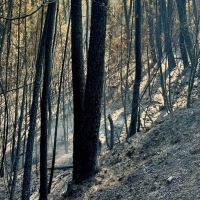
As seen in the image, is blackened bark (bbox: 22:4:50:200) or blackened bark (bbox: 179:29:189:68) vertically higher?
blackened bark (bbox: 179:29:189:68)

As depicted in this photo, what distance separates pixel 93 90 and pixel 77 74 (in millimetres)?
564

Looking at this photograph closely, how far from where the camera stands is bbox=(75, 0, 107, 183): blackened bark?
6.59 m

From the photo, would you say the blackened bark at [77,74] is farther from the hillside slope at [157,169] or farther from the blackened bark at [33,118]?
the blackened bark at [33,118]

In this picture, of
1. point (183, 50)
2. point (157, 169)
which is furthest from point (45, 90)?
point (183, 50)

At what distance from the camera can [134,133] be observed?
36.6 feet

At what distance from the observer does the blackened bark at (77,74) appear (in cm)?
693

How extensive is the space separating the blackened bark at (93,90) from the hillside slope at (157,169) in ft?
1.26

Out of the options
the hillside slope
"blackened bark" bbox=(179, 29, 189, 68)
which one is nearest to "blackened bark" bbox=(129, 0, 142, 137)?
the hillside slope

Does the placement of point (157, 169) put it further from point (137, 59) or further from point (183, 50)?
point (183, 50)

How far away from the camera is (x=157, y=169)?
6.77m

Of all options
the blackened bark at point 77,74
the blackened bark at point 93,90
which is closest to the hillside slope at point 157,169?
the blackened bark at point 93,90

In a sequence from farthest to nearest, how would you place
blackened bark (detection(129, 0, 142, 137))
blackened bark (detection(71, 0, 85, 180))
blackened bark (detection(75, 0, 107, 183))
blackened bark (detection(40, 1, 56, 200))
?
blackened bark (detection(129, 0, 142, 137)) < blackened bark (detection(40, 1, 56, 200)) < blackened bark (detection(71, 0, 85, 180)) < blackened bark (detection(75, 0, 107, 183))

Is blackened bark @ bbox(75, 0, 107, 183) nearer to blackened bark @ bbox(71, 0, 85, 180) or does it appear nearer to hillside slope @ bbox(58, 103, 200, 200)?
blackened bark @ bbox(71, 0, 85, 180)

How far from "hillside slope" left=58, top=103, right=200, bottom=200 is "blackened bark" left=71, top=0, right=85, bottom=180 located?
67 cm
